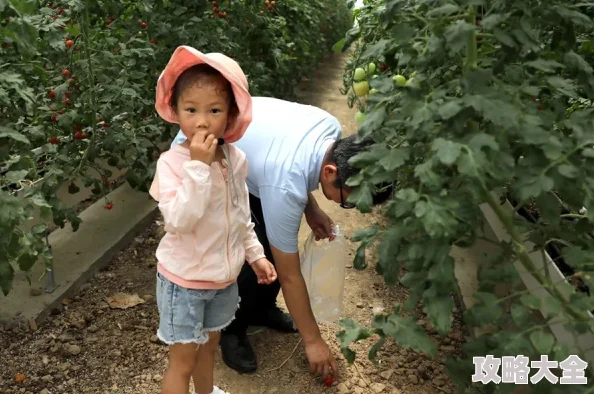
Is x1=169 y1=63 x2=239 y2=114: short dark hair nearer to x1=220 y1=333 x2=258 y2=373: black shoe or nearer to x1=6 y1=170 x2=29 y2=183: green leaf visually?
x1=6 y1=170 x2=29 y2=183: green leaf

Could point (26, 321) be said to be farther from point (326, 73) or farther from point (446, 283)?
point (326, 73)

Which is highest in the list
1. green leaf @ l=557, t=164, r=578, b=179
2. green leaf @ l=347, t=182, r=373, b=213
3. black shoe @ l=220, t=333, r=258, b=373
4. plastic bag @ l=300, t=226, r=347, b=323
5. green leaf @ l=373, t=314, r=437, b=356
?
green leaf @ l=557, t=164, r=578, b=179

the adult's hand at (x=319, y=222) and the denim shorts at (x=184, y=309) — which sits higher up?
the denim shorts at (x=184, y=309)

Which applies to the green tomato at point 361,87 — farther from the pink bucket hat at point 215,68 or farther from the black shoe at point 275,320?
the black shoe at point 275,320

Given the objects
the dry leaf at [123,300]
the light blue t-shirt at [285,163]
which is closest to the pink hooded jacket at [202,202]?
the light blue t-shirt at [285,163]

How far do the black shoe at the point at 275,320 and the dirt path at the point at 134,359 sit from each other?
3 cm

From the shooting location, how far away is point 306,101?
7277 mm

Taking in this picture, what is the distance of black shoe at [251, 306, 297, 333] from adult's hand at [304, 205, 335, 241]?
45cm

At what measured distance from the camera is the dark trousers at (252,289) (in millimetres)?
2303

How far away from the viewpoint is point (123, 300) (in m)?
2.72

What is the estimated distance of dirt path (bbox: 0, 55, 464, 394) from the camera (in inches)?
88.4

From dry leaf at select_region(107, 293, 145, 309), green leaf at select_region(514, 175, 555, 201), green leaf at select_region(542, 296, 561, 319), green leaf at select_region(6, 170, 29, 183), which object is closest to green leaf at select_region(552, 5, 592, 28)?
green leaf at select_region(514, 175, 555, 201)

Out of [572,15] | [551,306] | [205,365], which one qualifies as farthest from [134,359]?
[572,15]

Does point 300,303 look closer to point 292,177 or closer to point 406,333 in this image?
point 292,177
